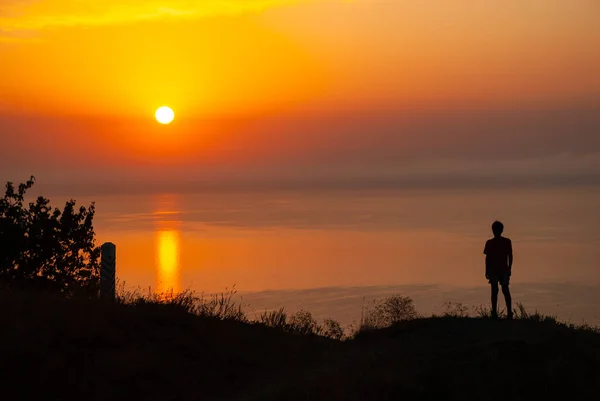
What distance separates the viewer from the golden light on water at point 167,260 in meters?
101

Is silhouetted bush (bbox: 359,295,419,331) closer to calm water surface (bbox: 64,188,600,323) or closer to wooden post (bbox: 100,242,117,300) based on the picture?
wooden post (bbox: 100,242,117,300)

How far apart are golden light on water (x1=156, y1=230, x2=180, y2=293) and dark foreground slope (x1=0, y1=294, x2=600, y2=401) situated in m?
69.8

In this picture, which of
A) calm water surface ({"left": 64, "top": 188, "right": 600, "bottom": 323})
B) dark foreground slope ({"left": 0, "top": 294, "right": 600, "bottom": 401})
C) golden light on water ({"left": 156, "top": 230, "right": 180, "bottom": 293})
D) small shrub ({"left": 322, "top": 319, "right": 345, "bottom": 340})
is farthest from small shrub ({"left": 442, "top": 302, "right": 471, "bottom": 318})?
golden light on water ({"left": 156, "top": 230, "right": 180, "bottom": 293})

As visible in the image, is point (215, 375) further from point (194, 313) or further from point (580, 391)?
point (580, 391)

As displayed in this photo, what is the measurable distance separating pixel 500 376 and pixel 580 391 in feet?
3.94

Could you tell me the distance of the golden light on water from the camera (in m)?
101

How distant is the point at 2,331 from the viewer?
13.1 meters

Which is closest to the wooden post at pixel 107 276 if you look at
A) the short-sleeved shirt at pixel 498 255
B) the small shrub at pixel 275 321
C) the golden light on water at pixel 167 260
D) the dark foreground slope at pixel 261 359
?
the dark foreground slope at pixel 261 359

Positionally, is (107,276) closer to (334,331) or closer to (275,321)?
(275,321)

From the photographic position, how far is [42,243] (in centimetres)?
2680

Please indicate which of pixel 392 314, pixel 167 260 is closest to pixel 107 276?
pixel 392 314

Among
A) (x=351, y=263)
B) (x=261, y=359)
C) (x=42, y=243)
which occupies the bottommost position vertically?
(x=261, y=359)

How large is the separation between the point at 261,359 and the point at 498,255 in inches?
236

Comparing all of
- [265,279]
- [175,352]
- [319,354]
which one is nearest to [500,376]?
[319,354]
